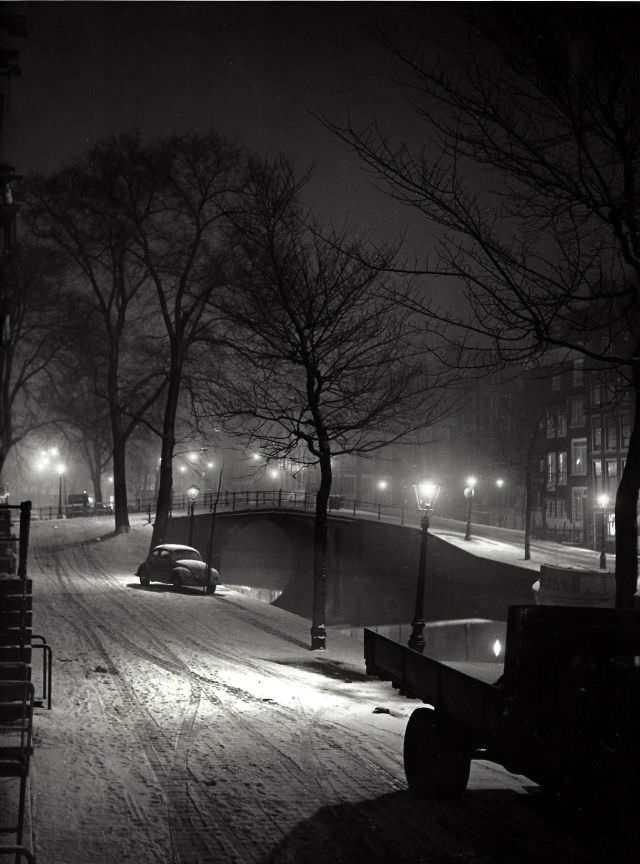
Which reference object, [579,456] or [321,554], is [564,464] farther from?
[321,554]

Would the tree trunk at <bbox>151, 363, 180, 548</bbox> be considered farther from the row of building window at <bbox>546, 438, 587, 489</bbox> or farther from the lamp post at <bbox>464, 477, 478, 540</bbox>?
the row of building window at <bbox>546, 438, 587, 489</bbox>

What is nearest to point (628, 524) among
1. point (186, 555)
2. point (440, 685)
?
point (440, 685)

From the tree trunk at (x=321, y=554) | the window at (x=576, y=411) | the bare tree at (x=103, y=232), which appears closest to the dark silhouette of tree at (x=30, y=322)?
the bare tree at (x=103, y=232)

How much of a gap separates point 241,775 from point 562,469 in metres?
54.6

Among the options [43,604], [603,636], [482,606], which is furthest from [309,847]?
[482,606]

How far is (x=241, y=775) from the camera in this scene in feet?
31.1

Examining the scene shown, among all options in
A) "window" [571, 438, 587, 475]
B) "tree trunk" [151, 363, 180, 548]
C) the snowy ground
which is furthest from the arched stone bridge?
the snowy ground

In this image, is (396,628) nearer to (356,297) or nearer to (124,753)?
(356,297)

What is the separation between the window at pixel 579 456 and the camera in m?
Result: 58.7

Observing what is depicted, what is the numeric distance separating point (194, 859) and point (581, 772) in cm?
307

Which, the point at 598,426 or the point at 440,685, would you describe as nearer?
the point at 440,685

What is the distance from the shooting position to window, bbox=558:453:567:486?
6088cm

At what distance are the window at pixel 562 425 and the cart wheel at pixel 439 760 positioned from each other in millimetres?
54822

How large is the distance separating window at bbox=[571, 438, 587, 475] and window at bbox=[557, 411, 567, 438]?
161 centimetres
